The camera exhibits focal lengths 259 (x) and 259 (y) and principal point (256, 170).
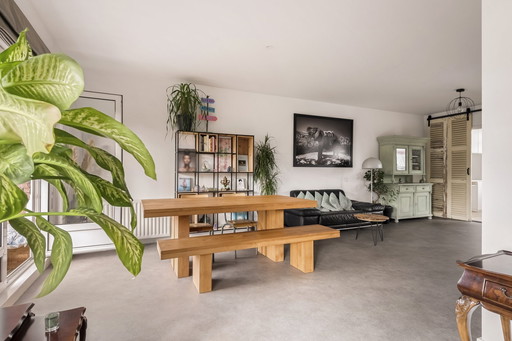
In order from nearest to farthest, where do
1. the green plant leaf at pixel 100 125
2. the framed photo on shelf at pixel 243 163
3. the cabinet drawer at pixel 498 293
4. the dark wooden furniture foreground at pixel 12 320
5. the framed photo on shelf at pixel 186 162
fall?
the green plant leaf at pixel 100 125, the dark wooden furniture foreground at pixel 12 320, the cabinet drawer at pixel 498 293, the framed photo on shelf at pixel 186 162, the framed photo on shelf at pixel 243 163

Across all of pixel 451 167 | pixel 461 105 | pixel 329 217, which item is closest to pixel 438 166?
pixel 451 167

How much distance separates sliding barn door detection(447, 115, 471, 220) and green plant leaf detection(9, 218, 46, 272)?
295 inches

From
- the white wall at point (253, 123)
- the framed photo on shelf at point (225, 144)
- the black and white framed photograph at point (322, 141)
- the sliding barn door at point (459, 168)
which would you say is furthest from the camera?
the sliding barn door at point (459, 168)

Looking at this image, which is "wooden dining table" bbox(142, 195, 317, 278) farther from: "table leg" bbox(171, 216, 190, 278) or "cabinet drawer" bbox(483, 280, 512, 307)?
"cabinet drawer" bbox(483, 280, 512, 307)

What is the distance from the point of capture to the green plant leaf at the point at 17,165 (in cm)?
41

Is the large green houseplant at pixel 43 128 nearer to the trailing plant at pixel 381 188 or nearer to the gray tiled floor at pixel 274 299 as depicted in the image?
the gray tiled floor at pixel 274 299

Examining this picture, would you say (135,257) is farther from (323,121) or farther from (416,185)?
(416,185)

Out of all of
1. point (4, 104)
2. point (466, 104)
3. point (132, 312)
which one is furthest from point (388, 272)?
point (466, 104)

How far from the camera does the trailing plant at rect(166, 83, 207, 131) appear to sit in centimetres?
400

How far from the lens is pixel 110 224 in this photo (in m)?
0.53

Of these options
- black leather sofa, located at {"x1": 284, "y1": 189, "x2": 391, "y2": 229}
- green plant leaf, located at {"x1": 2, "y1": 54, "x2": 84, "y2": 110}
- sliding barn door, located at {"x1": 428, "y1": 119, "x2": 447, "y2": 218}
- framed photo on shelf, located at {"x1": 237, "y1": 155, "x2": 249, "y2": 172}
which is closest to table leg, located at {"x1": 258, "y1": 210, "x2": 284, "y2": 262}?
black leather sofa, located at {"x1": 284, "y1": 189, "x2": 391, "y2": 229}

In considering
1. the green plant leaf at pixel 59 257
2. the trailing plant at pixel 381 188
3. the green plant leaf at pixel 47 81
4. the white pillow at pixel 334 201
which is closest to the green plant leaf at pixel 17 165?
the green plant leaf at pixel 47 81

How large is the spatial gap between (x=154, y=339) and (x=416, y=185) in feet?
20.7

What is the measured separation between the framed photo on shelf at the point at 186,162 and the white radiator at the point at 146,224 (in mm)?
842
